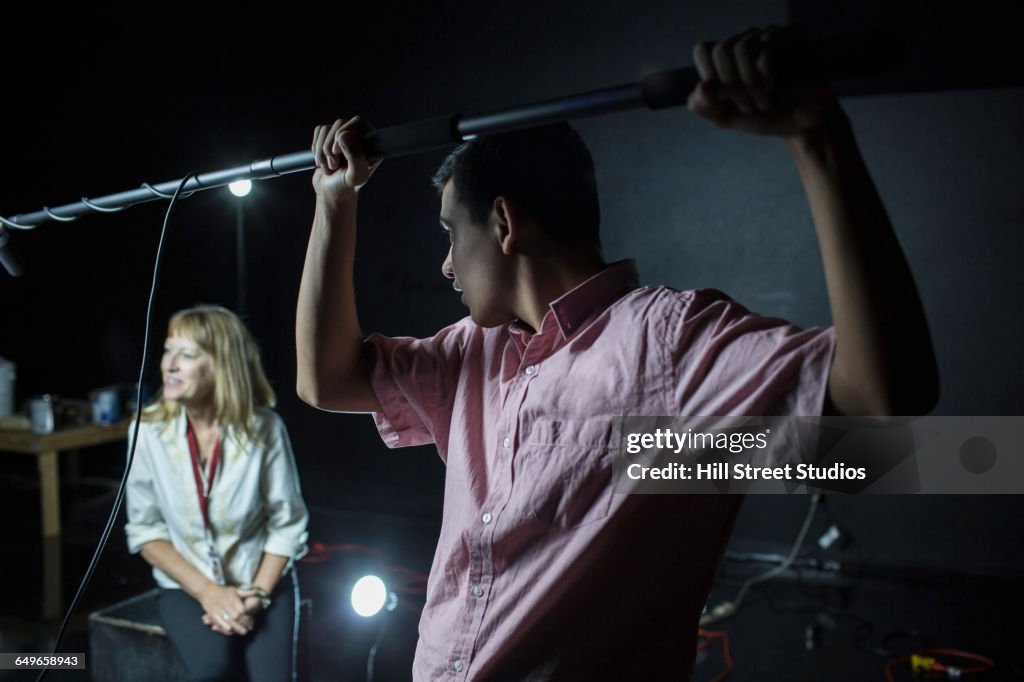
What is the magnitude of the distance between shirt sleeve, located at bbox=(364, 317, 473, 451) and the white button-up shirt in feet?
3.64

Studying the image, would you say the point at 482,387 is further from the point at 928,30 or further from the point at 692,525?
the point at 928,30

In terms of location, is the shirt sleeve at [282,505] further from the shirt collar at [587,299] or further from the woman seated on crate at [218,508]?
the shirt collar at [587,299]

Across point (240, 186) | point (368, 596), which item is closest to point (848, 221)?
point (240, 186)

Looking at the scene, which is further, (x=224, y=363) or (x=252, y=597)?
(x=224, y=363)

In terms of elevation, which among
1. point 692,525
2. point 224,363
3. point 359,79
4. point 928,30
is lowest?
point 692,525

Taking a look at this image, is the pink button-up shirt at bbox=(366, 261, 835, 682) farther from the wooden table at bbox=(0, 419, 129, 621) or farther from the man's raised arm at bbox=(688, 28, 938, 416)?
the wooden table at bbox=(0, 419, 129, 621)

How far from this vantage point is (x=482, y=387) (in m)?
1.06

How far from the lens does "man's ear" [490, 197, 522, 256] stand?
37.4 inches

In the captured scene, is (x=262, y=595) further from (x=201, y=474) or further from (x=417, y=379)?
(x=417, y=379)

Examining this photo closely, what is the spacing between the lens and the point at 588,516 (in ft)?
2.83

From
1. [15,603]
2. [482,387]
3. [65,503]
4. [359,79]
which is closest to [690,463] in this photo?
[482,387]

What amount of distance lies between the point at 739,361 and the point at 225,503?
1656mm

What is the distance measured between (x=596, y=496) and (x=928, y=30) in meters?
3.04

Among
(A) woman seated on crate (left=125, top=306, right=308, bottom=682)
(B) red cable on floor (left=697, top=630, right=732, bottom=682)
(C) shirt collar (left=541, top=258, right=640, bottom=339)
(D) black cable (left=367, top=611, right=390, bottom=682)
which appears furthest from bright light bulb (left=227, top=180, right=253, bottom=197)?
(B) red cable on floor (left=697, top=630, right=732, bottom=682)
